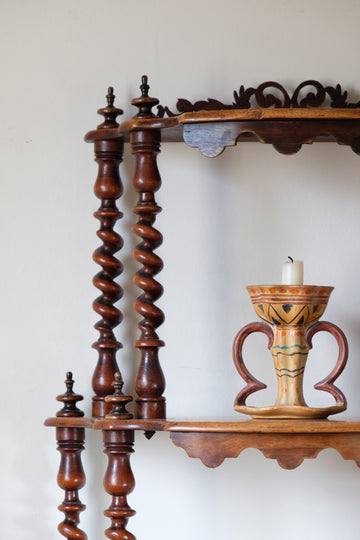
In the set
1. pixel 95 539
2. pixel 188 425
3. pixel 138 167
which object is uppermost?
pixel 138 167

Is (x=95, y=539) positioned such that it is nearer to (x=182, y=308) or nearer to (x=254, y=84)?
(x=182, y=308)

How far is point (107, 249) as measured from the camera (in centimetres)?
125

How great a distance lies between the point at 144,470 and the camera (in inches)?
50.8

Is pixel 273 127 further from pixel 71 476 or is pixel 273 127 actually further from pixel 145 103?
pixel 71 476

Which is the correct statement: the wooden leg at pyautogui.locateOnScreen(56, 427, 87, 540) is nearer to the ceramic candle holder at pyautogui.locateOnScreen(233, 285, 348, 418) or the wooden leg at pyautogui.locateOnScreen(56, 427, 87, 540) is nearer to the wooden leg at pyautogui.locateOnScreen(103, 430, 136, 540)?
the wooden leg at pyautogui.locateOnScreen(103, 430, 136, 540)

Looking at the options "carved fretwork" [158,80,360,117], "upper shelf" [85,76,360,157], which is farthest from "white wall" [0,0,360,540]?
"upper shelf" [85,76,360,157]

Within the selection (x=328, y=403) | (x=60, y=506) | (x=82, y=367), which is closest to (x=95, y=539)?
(x=60, y=506)

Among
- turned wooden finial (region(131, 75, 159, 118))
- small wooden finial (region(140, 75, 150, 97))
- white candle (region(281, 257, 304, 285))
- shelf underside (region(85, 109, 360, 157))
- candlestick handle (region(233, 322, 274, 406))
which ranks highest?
small wooden finial (region(140, 75, 150, 97))

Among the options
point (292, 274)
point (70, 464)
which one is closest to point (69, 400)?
point (70, 464)

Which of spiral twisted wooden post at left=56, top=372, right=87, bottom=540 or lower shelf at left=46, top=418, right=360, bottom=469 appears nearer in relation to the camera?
lower shelf at left=46, top=418, right=360, bottom=469

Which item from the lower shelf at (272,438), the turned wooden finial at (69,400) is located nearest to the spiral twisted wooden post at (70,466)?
the turned wooden finial at (69,400)

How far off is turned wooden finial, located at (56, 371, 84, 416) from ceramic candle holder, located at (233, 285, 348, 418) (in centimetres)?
20

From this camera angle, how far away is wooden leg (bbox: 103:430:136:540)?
3.70ft

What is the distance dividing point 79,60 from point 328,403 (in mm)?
549
